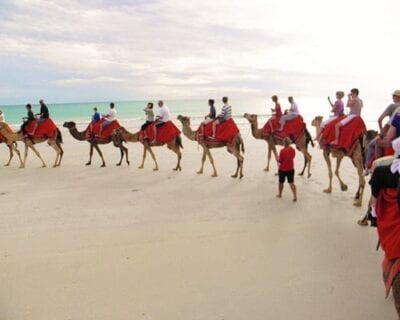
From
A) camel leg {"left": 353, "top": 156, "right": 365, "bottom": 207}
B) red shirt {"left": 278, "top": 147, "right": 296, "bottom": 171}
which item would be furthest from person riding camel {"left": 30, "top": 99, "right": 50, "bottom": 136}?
camel leg {"left": 353, "top": 156, "right": 365, "bottom": 207}

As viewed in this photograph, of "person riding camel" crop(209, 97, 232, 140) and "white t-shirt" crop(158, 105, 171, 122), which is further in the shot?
"white t-shirt" crop(158, 105, 171, 122)

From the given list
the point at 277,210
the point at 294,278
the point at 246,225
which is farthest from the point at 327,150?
the point at 294,278

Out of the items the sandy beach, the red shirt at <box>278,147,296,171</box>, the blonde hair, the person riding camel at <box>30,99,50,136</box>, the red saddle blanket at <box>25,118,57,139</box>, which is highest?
the blonde hair

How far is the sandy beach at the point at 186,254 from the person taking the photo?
15.0ft

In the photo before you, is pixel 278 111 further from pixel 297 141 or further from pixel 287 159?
pixel 287 159

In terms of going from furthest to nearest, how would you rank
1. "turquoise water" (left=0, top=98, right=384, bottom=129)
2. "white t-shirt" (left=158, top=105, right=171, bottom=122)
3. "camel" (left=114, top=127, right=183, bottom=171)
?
1. "turquoise water" (left=0, top=98, right=384, bottom=129)
2. "camel" (left=114, top=127, right=183, bottom=171)
3. "white t-shirt" (left=158, top=105, right=171, bottom=122)

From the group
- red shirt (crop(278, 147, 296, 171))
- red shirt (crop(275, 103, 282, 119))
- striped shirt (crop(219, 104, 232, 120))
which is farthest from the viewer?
red shirt (crop(275, 103, 282, 119))

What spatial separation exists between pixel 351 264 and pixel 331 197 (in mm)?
3942

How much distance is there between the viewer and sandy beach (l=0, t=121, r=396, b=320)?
4.58m

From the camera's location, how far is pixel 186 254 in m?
6.03

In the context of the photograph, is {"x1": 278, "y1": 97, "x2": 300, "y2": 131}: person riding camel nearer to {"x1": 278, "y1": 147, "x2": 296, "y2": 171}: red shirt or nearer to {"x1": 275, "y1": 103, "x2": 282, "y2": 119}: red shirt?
{"x1": 275, "y1": 103, "x2": 282, "y2": 119}: red shirt

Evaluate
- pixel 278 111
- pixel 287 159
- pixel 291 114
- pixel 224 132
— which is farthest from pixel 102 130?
pixel 287 159

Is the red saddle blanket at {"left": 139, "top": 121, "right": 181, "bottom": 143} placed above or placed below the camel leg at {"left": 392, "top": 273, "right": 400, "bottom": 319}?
above

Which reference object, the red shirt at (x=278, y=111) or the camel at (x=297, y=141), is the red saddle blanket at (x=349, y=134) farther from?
the red shirt at (x=278, y=111)
